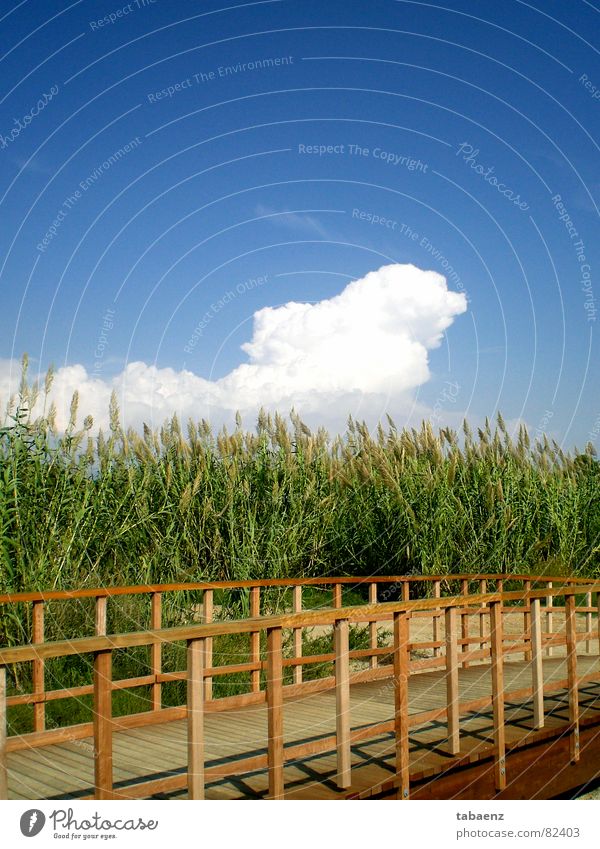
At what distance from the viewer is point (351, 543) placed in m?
12.3

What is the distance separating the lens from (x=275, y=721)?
3.98 m

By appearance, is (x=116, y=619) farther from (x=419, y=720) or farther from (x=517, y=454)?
(x=517, y=454)

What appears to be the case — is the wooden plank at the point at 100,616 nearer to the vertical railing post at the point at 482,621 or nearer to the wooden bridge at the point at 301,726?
the wooden bridge at the point at 301,726

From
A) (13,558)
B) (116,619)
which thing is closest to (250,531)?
(116,619)

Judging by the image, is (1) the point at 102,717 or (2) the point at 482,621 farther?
(2) the point at 482,621

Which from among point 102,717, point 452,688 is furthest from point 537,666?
point 102,717

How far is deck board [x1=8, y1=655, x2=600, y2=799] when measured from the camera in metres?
4.40

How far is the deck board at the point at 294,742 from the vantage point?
440cm

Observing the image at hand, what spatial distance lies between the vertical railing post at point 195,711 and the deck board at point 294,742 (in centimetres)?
56

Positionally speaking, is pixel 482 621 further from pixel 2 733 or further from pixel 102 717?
pixel 2 733

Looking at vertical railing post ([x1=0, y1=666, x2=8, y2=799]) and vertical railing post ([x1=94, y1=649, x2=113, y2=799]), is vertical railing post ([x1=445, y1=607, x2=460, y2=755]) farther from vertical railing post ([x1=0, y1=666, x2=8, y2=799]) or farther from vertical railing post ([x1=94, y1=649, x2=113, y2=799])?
vertical railing post ([x1=0, y1=666, x2=8, y2=799])

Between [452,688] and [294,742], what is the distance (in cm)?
96

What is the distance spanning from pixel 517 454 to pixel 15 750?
10001mm

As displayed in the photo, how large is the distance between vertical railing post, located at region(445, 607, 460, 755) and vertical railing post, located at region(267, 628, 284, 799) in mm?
1424
